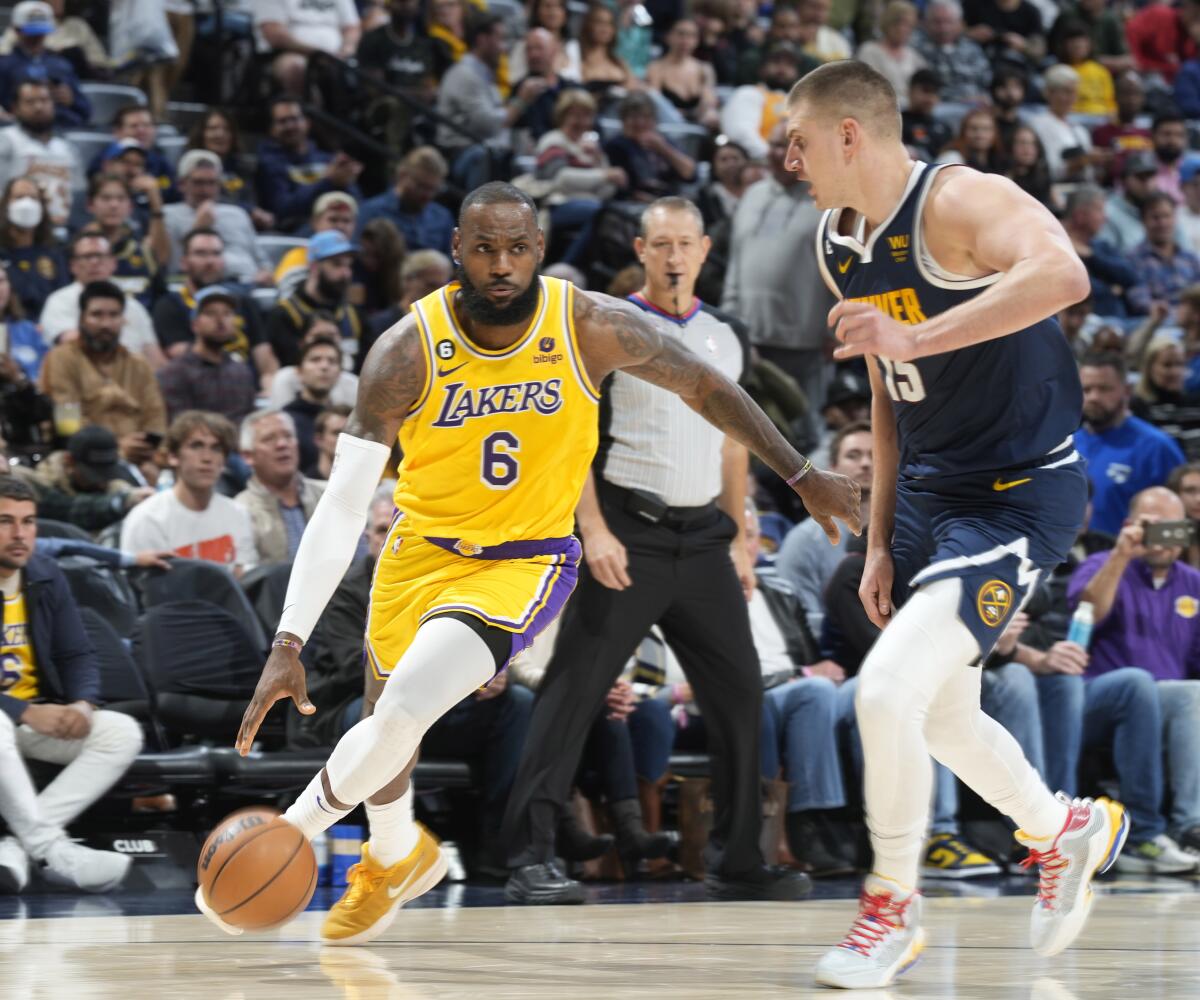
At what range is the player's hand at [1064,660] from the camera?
7.73m

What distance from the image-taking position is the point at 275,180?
1233 cm

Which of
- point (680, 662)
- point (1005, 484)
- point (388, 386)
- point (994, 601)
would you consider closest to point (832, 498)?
point (1005, 484)

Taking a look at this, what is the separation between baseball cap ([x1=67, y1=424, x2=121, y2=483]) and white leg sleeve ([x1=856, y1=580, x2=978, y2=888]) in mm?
4768

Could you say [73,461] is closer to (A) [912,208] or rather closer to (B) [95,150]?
(B) [95,150]

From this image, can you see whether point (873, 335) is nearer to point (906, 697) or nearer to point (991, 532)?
point (991, 532)

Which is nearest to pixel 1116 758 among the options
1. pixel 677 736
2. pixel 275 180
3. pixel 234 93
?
pixel 677 736

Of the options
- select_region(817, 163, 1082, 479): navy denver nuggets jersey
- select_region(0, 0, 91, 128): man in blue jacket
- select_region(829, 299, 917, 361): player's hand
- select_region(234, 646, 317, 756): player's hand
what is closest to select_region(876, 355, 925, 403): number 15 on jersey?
select_region(817, 163, 1082, 479): navy denver nuggets jersey

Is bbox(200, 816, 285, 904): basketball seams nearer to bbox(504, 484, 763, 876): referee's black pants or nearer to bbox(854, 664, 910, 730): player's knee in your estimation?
bbox(854, 664, 910, 730): player's knee

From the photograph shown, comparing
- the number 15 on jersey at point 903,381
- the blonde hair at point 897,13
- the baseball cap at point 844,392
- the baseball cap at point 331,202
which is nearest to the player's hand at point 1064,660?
the number 15 on jersey at point 903,381

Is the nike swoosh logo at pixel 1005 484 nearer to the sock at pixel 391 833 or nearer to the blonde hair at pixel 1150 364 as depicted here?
the sock at pixel 391 833

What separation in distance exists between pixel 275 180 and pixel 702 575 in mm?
6858

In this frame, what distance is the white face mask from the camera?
10.1 meters

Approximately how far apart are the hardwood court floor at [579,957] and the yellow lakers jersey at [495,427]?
1120 mm

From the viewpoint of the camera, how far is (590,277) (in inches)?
473
